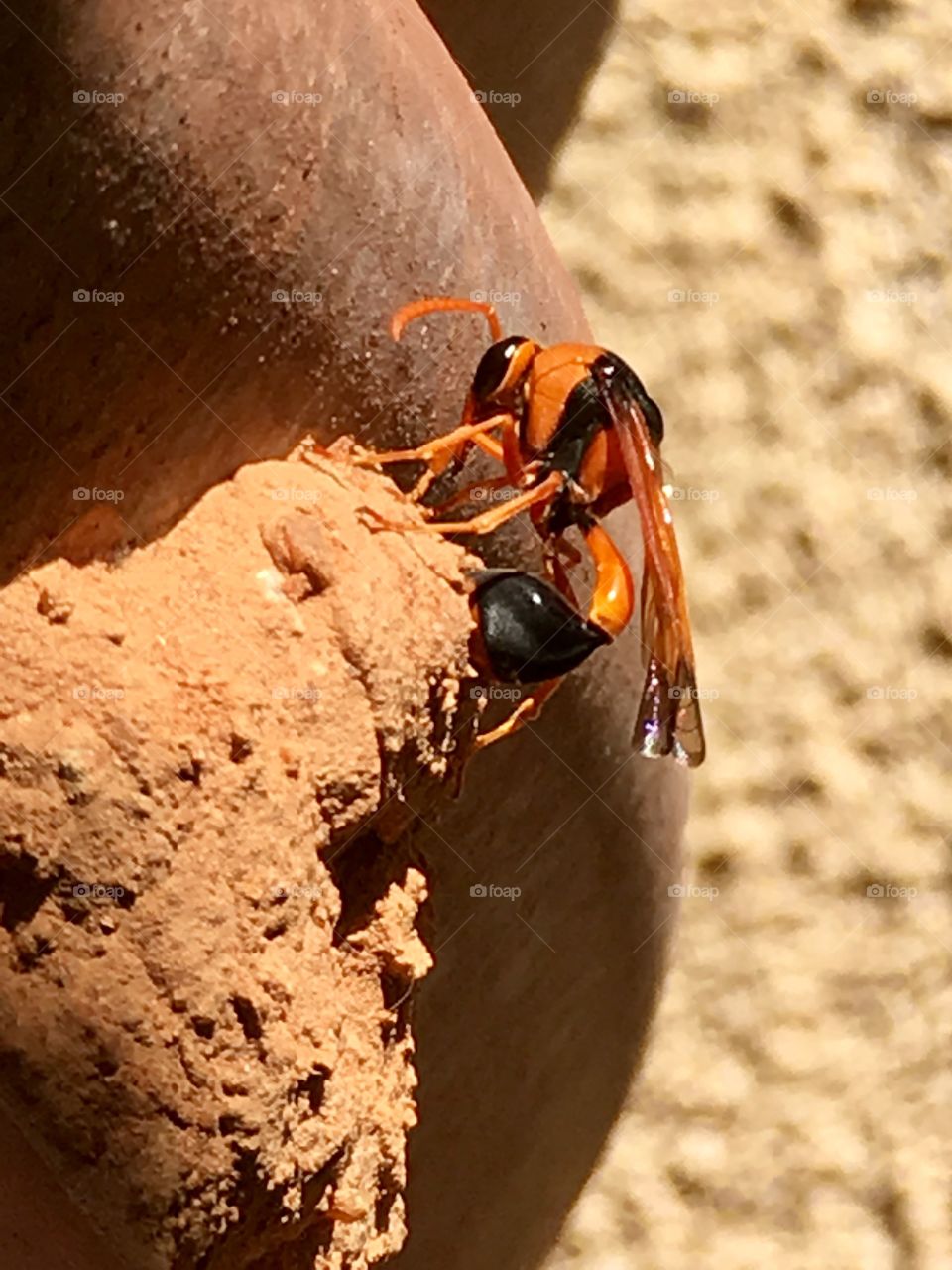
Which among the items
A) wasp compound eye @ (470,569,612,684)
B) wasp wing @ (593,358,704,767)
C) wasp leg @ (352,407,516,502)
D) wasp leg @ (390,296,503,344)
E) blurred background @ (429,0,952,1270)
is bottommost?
blurred background @ (429,0,952,1270)

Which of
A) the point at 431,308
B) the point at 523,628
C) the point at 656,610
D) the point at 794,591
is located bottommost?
the point at 794,591

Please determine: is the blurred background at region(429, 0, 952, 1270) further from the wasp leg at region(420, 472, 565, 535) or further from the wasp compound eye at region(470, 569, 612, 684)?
the wasp compound eye at region(470, 569, 612, 684)

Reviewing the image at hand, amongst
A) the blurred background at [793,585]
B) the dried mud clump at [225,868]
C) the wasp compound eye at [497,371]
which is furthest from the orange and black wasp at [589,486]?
the blurred background at [793,585]

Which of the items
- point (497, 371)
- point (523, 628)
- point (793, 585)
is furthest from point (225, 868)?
point (793, 585)

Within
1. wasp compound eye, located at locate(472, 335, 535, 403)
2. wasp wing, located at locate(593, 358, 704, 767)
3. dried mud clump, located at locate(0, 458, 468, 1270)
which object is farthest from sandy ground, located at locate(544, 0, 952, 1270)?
dried mud clump, located at locate(0, 458, 468, 1270)

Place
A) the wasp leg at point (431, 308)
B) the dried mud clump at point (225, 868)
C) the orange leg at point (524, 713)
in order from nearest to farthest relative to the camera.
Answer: the dried mud clump at point (225, 868) < the wasp leg at point (431, 308) < the orange leg at point (524, 713)

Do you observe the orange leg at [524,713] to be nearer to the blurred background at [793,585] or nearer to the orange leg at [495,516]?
the orange leg at [495,516]

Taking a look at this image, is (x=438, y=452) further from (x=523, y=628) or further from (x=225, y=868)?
(x=225, y=868)
